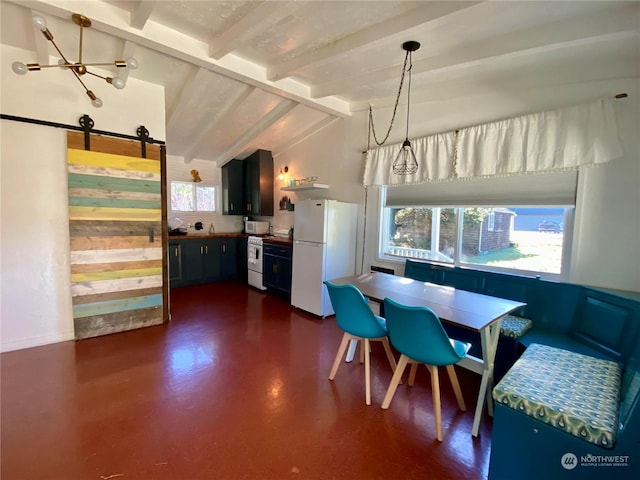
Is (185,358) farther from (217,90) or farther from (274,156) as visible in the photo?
(274,156)

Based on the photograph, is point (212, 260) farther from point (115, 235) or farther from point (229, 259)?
point (115, 235)

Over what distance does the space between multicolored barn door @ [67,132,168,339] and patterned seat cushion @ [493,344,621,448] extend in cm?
349

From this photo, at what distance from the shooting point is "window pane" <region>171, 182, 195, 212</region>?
5680 millimetres

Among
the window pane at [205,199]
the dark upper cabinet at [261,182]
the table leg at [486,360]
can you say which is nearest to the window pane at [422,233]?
the table leg at [486,360]

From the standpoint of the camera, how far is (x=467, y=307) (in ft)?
6.59

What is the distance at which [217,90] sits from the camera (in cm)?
352

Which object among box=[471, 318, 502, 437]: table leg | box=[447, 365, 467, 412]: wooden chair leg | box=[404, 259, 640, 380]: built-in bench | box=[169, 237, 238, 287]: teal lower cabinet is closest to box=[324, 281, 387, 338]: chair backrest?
box=[447, 365, 467, 412]: wooden chair leg

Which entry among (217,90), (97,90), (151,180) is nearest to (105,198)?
(151,180)

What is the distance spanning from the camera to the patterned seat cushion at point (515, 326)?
7.38ft

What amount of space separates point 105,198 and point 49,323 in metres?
1.37

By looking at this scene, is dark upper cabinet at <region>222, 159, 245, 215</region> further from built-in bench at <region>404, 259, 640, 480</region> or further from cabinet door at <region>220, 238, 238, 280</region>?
built-in bench at <region>404, 259, 640, 480</region>

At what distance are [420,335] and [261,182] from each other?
4499mm

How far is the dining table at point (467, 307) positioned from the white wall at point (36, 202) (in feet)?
9.45
